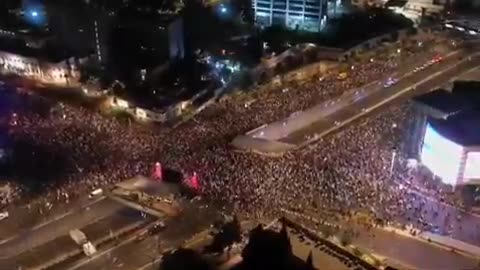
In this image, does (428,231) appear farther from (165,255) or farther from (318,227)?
(165,255)

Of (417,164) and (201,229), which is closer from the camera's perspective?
(201,229)

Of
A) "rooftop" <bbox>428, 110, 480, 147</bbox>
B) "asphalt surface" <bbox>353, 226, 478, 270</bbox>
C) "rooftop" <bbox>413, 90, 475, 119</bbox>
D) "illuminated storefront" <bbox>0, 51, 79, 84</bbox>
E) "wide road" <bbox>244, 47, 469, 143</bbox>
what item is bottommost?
"asphalt surface" <bbox>353, 226, 478, 270</bbox>

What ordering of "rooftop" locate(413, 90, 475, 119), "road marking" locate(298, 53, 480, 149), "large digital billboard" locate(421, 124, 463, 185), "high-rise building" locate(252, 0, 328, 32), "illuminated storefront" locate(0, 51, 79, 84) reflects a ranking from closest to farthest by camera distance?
"large digital billboard" locate(421, 124, 463, 185) → "rooftop" locate(413, 90, 475, 119) → "road marking" locate(298, 53, 480, 149) → "illuminated storefront" locate(0, 51, 79, 84) → "high-rise building" locate(252, 0, 328, 32)

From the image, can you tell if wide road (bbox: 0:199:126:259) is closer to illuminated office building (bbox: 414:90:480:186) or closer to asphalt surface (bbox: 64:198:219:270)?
asphalt surface (bbox: 64:198:219:270)

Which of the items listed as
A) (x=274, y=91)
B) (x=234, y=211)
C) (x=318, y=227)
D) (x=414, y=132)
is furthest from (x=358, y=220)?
(x=274, y=91)

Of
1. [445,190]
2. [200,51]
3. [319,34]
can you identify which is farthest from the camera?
[319,34]

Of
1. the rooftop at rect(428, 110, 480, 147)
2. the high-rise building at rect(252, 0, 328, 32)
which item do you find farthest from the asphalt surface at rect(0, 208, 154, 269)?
the high-rise building at rect(252, 0, 328, 32)

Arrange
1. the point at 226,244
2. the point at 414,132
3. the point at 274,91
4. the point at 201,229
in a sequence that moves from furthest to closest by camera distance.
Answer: the point at 274,91
the point at 414,132
the point at 201,229
the point at 226,244
